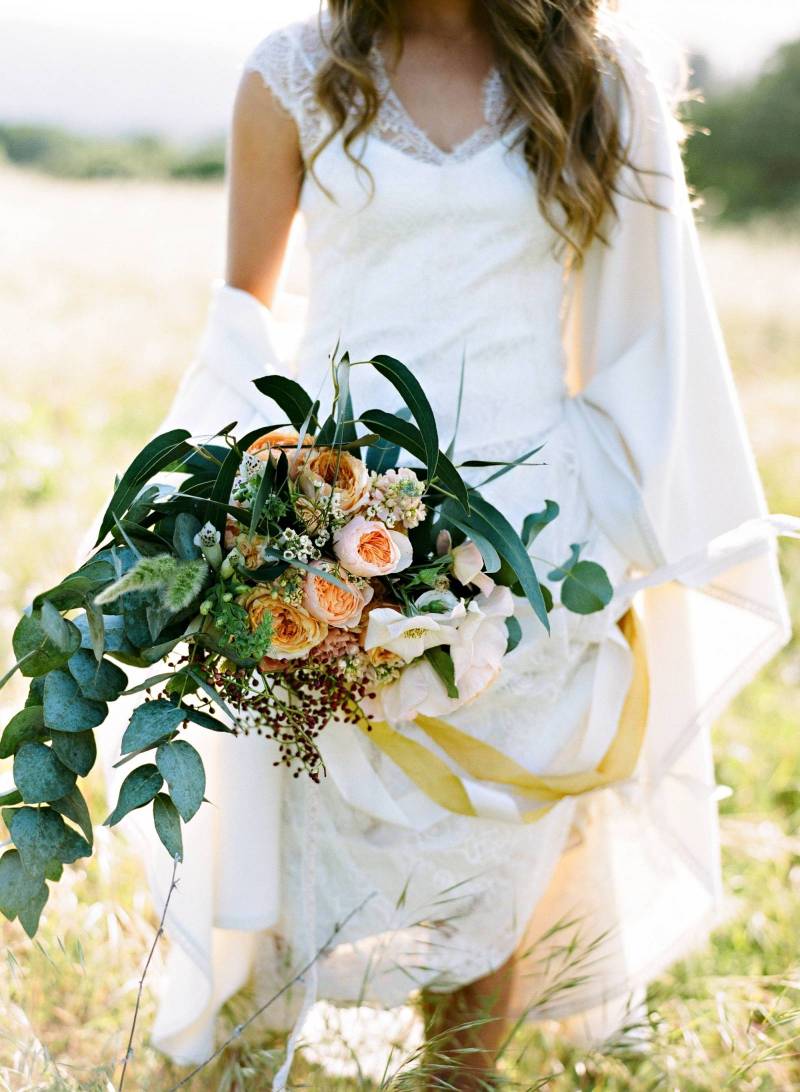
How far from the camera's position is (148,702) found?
136 centimetres

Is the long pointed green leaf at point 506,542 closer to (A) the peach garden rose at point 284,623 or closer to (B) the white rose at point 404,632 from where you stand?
(B) the white rose at point 404,632

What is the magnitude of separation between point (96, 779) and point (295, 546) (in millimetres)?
1884

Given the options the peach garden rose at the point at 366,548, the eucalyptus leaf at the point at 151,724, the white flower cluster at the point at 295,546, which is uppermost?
the white flower cluster at the point at 295,546

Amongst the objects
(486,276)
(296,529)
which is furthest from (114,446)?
(296,529)

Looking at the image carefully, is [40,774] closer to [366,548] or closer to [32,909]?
[32,909]

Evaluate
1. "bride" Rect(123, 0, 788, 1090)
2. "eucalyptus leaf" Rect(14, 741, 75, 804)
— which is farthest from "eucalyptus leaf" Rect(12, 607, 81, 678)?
"bride" Rect(123, 0, 788, 1090)

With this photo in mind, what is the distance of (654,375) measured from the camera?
200 centimetres

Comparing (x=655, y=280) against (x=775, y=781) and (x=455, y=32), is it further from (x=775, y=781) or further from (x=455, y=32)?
(x=775, y=781)

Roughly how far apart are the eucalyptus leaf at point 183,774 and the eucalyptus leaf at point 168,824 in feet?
0.07

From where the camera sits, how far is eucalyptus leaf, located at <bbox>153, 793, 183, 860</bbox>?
1326 mm

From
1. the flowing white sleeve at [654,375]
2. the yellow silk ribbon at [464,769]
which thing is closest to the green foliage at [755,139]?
the flowing white sleeve at [654,375]

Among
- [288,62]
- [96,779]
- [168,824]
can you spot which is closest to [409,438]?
[168,824]

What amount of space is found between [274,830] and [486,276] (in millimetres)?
996

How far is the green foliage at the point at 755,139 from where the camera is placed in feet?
81.3
